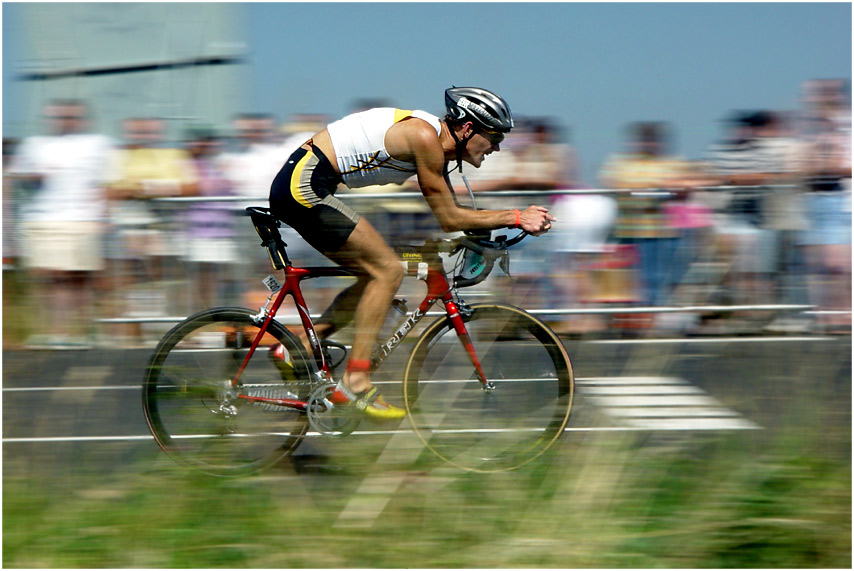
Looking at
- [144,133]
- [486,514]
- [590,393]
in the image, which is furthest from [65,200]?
[486,514]

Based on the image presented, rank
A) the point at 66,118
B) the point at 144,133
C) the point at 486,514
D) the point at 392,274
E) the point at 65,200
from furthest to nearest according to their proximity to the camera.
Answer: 1. the point at 144,133
2. the point at 66,118
3. the point at 65,200
4. the point at 392,274
5. the point at 486,514

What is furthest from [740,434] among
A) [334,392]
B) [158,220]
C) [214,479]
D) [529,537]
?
[158,220]

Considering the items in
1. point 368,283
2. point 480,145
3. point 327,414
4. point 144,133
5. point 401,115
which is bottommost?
point 327,414

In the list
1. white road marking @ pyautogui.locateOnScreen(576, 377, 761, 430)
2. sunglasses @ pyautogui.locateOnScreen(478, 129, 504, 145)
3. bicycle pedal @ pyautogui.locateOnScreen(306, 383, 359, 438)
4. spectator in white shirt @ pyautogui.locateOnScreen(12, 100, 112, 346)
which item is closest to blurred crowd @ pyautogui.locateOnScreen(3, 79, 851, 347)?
spectator in white shirt @ pyautogui.locateOnScreen(12, 100, 112, 346)

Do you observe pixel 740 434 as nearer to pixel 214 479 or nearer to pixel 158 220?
pixel 214 479

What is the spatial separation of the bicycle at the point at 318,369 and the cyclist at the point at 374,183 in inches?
3.9

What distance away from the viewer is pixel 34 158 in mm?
6238

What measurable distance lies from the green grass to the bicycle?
445 mm

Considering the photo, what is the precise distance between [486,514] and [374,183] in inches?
62.7

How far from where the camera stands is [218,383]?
4562mm

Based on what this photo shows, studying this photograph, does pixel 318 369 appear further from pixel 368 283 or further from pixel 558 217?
pixel 558 217

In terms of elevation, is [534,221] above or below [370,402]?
above

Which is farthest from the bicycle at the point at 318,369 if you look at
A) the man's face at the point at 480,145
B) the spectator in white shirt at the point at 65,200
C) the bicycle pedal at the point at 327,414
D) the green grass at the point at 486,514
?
the spectator in white shirt at the point at 65,200

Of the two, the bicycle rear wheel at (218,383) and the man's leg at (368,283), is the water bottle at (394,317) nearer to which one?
the man's leg at (368,283)
